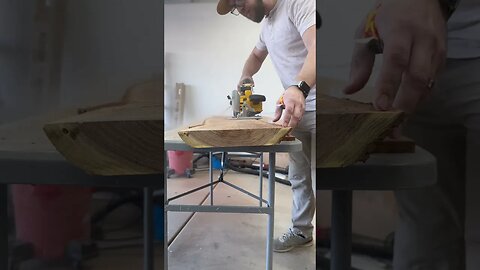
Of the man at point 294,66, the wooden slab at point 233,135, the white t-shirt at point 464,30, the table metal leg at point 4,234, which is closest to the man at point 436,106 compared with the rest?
the white t-shirt at point 464,30

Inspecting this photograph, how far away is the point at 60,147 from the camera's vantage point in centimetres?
44

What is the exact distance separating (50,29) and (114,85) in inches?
4.6

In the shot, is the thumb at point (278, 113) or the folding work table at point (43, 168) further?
the thumb at point (278, 113)

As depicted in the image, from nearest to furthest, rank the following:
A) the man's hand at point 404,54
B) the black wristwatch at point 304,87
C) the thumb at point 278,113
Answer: the man's hand at point 404,54, the black wristwatch at point 304,87, the thumb at point 278,113

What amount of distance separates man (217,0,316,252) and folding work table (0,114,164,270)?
308 mm

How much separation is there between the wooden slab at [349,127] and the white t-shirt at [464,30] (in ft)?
0.36

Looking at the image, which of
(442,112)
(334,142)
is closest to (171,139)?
(334,142)

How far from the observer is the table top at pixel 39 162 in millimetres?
443

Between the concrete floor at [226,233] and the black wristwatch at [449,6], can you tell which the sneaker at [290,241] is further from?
the black wristwatch at [449,6]

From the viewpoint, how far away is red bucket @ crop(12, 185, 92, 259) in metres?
0.47

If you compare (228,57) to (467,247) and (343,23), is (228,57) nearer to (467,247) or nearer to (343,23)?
(343,23)

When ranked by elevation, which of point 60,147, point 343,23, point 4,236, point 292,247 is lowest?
point 292,247

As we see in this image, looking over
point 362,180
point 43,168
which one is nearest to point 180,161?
point 43,168

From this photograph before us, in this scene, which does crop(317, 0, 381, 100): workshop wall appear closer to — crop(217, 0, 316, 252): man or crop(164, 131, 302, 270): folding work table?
crop(217, 0, 316, 252): man
